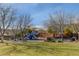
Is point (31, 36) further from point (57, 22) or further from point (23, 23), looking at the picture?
point (57, 22)

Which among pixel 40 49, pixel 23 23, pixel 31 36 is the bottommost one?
pixel 40 49

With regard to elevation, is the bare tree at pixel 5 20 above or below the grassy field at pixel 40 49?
above

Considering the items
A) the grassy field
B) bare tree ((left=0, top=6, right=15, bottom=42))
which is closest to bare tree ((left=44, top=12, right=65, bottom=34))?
the grassy field

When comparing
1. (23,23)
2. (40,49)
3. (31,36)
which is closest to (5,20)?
(23,23)

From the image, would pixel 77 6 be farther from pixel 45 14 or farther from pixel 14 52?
pixel 14 52

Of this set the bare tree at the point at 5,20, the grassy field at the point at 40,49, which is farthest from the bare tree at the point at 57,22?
the bare tree at the point at 5,20

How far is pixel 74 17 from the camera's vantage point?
5238mm

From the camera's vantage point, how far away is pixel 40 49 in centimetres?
524

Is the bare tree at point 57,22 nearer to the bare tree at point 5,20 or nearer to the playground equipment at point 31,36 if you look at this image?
the playground equipment at point 31,36

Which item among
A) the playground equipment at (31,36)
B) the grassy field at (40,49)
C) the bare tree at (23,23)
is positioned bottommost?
the grassy field at (40,49)

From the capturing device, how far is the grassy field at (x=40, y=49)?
5.22m

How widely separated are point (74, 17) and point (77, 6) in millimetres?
101

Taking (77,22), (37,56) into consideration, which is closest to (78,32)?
(77,22)

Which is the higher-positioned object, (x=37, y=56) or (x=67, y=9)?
(x=67, y=9)
